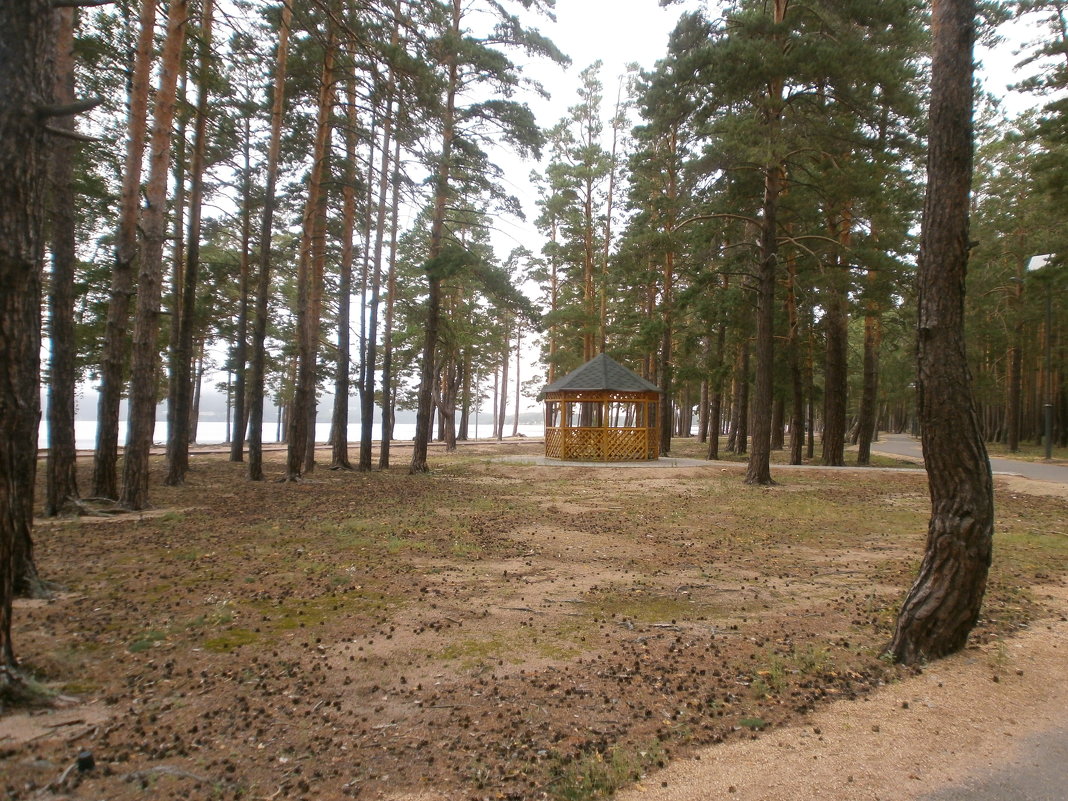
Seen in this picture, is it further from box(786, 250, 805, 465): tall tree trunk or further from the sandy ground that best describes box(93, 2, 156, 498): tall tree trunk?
box(786, 250, 805, 465): tall tree trunk

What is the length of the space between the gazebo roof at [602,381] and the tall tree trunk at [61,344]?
1553cm

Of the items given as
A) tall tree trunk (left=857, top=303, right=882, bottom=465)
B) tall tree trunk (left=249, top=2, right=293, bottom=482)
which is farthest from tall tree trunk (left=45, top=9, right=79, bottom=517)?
tall tree trunk (left=857, top=303, right=882, bottom=465)

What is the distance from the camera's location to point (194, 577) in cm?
588

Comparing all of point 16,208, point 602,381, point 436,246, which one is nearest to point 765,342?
point 602,381

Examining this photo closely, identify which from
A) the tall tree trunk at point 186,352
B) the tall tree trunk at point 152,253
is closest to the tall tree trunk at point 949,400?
the tall tree trunk at point 152,253

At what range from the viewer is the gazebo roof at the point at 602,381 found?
22234mm

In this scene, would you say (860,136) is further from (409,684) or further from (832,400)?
(409,684)

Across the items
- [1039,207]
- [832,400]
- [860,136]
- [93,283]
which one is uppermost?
[1039,207]

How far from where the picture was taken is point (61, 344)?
9.04 meters

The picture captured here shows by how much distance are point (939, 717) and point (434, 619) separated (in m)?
3.33

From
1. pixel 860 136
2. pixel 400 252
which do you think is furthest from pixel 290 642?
pixel 400 252

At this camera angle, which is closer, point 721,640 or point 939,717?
point 939,717

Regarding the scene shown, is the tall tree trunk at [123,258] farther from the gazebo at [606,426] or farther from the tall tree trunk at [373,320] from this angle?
the gazebo at [606,426]

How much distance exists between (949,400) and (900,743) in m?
2.31
